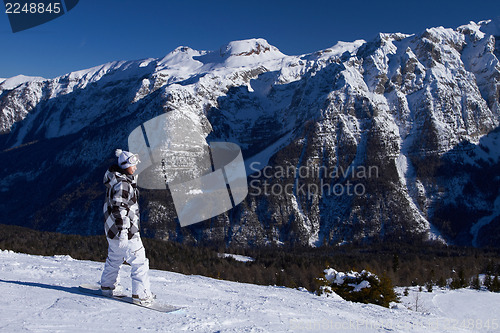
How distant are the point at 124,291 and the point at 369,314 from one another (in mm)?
7074

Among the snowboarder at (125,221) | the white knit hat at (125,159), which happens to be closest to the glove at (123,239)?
the snowboarder at (125,221)

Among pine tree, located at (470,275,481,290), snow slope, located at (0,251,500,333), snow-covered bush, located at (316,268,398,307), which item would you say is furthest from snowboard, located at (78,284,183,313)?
pine tree, located at (470,275,481,290)

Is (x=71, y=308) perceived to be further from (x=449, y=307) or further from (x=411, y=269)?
(x=411, y=269)

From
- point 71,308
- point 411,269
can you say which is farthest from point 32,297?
point 411,269

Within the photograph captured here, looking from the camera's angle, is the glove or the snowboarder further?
the glove

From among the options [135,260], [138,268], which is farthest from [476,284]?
[135,260]

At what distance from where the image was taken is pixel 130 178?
1050cm

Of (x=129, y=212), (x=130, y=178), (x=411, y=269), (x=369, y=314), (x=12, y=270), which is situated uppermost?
(x=130, y=178)

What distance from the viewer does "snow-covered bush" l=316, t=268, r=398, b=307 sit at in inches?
838

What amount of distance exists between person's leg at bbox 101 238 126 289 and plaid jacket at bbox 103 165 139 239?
482 mm

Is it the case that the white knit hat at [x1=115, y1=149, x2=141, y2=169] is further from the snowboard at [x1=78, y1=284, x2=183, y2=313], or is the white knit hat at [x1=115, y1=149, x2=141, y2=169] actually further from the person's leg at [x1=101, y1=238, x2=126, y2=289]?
the snowboard at [x1=78, y1=284, x2=183, y2=313]

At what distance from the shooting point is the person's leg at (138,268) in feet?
35.2

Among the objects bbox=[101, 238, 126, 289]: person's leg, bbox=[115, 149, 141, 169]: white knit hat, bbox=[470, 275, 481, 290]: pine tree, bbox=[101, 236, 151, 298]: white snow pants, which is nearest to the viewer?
bbox=[115, 149, 141, 169]: white knit hat

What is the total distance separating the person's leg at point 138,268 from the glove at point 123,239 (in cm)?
18
